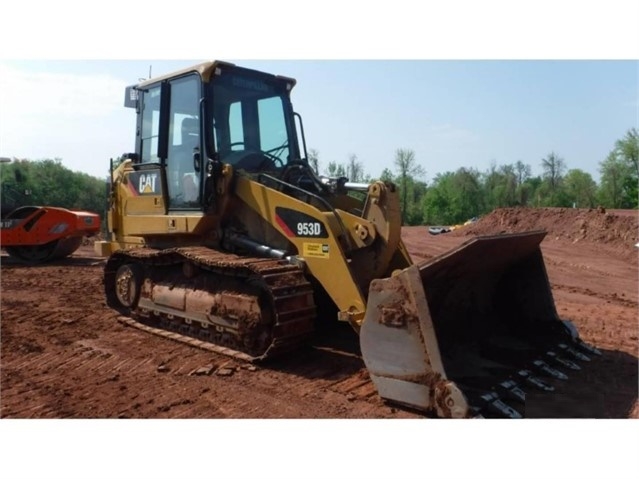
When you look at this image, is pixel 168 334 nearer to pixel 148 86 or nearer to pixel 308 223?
pixel 308 223

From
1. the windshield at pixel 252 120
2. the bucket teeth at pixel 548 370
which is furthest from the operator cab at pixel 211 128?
the bucket teeth at pixel 548 370

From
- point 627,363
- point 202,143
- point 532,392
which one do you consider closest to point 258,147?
point 202,143

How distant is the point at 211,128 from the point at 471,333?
11.6 ft

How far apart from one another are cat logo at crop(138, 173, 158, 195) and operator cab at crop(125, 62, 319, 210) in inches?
5.1

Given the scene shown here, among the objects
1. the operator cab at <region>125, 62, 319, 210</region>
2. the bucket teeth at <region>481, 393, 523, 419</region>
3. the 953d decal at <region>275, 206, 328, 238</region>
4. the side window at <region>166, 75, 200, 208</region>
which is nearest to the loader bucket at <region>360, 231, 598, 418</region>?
the bucket teeth at <region>481, 393, 523, 419</region>

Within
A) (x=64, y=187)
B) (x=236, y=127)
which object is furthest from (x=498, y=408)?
(x=64, y=187)

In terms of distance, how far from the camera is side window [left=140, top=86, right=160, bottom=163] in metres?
7.04

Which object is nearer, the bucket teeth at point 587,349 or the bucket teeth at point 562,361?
the bucket teeth at point 562,361

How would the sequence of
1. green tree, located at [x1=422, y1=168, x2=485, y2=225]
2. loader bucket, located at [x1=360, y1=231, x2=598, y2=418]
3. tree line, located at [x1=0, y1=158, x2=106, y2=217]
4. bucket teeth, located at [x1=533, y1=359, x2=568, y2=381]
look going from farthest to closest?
green tree, located at [x1=422, y1=168, x2=485, y2=225], tree line, located at [x1=0, y1=158, x2=106, y2=217], bucket teeth, located at [x1=533, y1=359, x2=568, y2=381], loader bucket, located at [x1=360, y1=231, x2=598, y2=418]

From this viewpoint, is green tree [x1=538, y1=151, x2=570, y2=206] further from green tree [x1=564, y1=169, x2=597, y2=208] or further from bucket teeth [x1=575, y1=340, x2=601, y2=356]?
bucket teeth [x1=575, y1=340, x2=601, y2=356]

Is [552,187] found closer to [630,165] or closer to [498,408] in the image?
[630,165]

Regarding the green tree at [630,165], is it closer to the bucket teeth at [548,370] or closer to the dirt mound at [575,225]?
the dirt mound at [575,225]

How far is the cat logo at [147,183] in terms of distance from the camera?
23.2 ft

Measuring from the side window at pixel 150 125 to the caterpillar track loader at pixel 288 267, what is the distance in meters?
0.03
